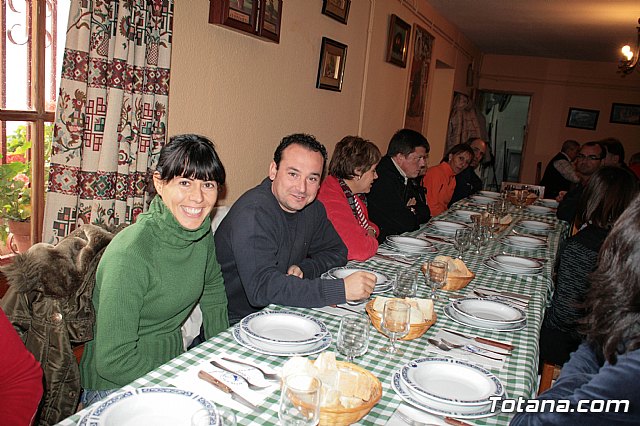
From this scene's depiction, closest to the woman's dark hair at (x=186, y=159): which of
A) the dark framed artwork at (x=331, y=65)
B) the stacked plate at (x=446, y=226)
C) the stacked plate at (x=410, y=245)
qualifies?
the stacked plate at (x=410, y=245)

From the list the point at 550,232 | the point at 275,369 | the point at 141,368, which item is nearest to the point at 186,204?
the point at 141,368

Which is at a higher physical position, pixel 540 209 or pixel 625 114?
pixel 625 114

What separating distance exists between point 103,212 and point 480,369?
185cm

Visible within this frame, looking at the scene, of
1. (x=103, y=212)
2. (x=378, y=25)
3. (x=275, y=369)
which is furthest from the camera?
(x=378, y=25)

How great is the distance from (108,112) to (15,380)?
1.47 m

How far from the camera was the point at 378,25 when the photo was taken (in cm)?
535

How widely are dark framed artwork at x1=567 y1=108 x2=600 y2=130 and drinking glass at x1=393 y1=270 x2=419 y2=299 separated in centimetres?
931

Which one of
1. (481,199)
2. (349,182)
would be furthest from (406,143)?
(481,199)

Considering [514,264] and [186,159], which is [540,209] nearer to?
[514,264]

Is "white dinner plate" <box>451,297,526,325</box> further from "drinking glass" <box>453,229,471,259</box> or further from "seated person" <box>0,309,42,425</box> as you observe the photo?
"seated person" <box>0,309,42,425</box>

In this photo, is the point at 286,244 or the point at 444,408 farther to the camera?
the point at 286,244

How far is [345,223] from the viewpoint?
2.83 m

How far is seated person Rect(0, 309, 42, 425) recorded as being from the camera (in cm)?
122

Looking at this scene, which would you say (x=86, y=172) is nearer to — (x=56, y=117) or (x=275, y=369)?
(x=56, y=117)
